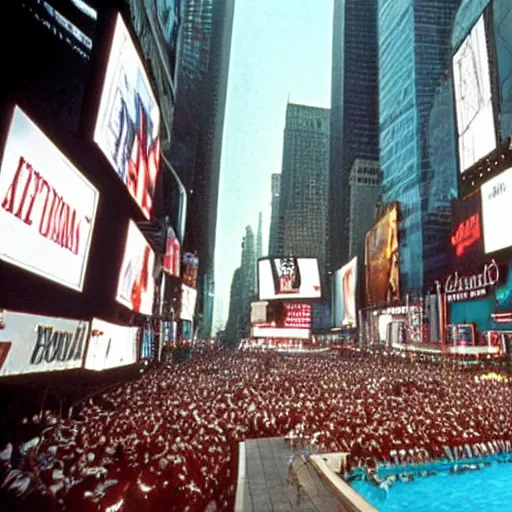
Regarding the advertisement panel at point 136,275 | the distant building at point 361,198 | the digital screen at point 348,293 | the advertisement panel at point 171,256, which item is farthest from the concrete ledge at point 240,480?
the distant building at point 361,198

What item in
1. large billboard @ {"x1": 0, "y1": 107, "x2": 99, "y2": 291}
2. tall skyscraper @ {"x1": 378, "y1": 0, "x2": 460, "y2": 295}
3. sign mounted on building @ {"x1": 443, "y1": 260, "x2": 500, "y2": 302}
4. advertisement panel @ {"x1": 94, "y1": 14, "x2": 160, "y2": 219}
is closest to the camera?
large billboard @ {"x1": 0, "y1": 107, "x2": 99, "y2": 291}

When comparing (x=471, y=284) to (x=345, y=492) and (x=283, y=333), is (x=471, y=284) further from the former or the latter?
(x=345, y=492)

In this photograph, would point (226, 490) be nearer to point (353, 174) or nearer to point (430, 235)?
point (430, 235)

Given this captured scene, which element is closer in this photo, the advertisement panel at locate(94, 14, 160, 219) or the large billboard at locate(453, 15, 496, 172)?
the advertisement panel at locate(94, 14, 160, 219)

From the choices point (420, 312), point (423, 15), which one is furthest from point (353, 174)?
point (420, 312)

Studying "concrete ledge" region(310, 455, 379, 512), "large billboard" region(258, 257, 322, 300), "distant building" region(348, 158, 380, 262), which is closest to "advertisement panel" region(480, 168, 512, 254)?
"concrete ledge" region(310, 455, 379, 512)

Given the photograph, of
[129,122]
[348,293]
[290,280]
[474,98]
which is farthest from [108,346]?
[348,293]

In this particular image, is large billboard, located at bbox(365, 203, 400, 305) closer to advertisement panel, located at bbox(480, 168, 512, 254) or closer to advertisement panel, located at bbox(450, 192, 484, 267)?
advertisement panel, located at bbox(450, 192, 484, 267)

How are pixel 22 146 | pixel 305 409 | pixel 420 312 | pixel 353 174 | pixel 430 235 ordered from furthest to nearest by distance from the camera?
pixel 353 174 < pixel 430 235 < pixel 420 312 < pixel 305 409 < pixel 22 146
